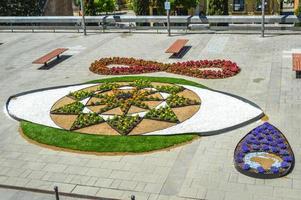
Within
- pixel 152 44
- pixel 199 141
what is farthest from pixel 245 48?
pixel 199 141

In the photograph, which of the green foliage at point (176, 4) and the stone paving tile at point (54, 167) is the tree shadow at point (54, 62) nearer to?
the stone paving tile at point (54, 167)

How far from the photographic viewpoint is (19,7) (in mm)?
48750

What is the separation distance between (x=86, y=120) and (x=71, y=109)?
166 cm

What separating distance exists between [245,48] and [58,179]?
62.7 feet

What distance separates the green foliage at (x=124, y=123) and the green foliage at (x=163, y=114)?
0.61 metres

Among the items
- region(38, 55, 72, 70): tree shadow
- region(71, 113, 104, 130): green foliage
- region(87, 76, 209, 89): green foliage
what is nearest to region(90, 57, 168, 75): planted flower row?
region(87, 76, 209, 89): green foliage

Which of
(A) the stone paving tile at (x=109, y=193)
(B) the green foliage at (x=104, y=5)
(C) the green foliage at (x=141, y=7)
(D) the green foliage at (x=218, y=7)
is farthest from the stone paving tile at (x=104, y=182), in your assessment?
(B) the green foliage at (x=104, y=5)

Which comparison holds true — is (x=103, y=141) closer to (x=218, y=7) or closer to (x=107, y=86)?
(x=107, y=86)

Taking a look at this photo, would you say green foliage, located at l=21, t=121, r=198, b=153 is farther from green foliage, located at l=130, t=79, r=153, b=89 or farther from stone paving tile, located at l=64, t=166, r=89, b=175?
green foliage, located at l=130, t=79, r=153, b=89

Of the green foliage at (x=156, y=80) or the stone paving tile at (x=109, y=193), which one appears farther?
the green foliage at (x=156, y=80)

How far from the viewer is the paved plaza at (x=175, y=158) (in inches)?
538

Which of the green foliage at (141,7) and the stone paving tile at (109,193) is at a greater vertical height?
the green foliage at (141,7)

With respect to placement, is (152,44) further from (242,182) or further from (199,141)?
(242,182)

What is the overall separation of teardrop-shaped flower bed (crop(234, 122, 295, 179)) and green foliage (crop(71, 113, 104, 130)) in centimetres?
650
